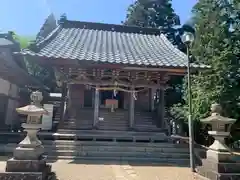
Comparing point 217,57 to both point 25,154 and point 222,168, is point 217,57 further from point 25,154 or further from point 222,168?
point 25,154

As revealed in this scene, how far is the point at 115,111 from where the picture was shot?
1353 centimetres

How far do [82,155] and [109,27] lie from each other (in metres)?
10.8

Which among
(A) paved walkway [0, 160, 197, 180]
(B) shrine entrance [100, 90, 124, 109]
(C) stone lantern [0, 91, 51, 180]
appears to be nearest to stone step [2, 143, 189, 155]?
(A) paved walkway [0, 160, 197, 180]

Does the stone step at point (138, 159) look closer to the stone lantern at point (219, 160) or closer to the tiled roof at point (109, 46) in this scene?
the stone lantern at point (219, 160)

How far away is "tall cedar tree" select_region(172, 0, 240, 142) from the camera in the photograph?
1174cm

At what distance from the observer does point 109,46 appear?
505 inches

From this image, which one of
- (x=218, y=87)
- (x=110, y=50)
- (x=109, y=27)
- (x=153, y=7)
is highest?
(x=153, y=7)

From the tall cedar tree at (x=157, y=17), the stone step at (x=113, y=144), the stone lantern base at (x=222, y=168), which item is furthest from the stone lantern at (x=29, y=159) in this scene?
the tall cedar tree at (x=157, y=17)

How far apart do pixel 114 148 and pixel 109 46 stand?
6.05 m

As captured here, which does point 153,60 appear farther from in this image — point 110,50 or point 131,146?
point 131,146

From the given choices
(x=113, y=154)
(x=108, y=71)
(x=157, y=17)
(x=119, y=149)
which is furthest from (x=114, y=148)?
(x=157, y=17)

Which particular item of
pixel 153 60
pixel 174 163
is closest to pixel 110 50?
pixel 153 60

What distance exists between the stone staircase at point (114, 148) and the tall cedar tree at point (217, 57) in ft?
11.7

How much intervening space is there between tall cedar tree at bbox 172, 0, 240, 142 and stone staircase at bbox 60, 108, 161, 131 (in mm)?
2762
